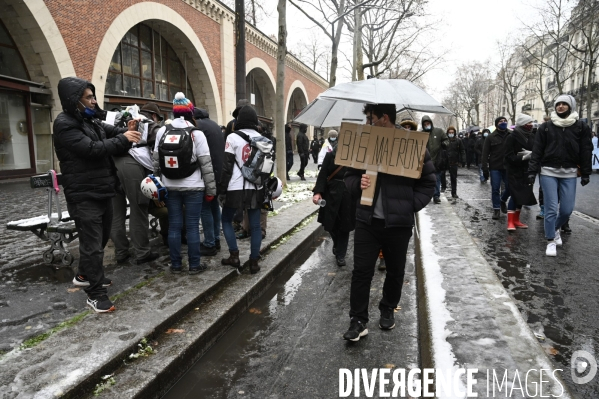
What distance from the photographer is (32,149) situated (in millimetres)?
15414

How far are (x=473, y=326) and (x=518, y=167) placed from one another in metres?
4.94

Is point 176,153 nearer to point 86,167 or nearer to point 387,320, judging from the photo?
point 86,167

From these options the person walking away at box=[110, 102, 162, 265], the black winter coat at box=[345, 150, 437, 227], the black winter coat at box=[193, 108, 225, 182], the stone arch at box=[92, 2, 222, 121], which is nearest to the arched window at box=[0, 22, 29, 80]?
the stone arch at box=[92, 2, 222, 121]

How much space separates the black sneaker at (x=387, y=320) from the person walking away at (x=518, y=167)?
4489mm

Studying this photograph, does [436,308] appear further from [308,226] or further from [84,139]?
[308,226]

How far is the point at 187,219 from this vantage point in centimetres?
451

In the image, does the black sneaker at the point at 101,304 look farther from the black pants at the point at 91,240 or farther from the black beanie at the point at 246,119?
the black beanie at the point at 246,119

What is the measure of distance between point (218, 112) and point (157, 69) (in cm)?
387

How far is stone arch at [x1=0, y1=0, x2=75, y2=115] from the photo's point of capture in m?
13.2

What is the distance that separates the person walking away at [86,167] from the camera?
3.49 metres

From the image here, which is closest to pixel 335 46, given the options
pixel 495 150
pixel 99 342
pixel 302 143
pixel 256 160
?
pixel 302 143

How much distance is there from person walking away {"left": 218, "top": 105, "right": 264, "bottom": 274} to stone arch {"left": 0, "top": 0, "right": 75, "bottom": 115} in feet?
39.8

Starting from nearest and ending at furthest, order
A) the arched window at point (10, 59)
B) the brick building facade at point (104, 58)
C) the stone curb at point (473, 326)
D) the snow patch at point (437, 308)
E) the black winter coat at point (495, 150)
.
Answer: the stone curb at point (473, 326), the snow patch at point (437, 308), the black winter coat at point (495, 150), the brick building facade at point (104, 58), the arched window at point (10, 59)

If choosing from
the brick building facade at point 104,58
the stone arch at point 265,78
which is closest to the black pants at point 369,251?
the brick building facade at point 104,58
